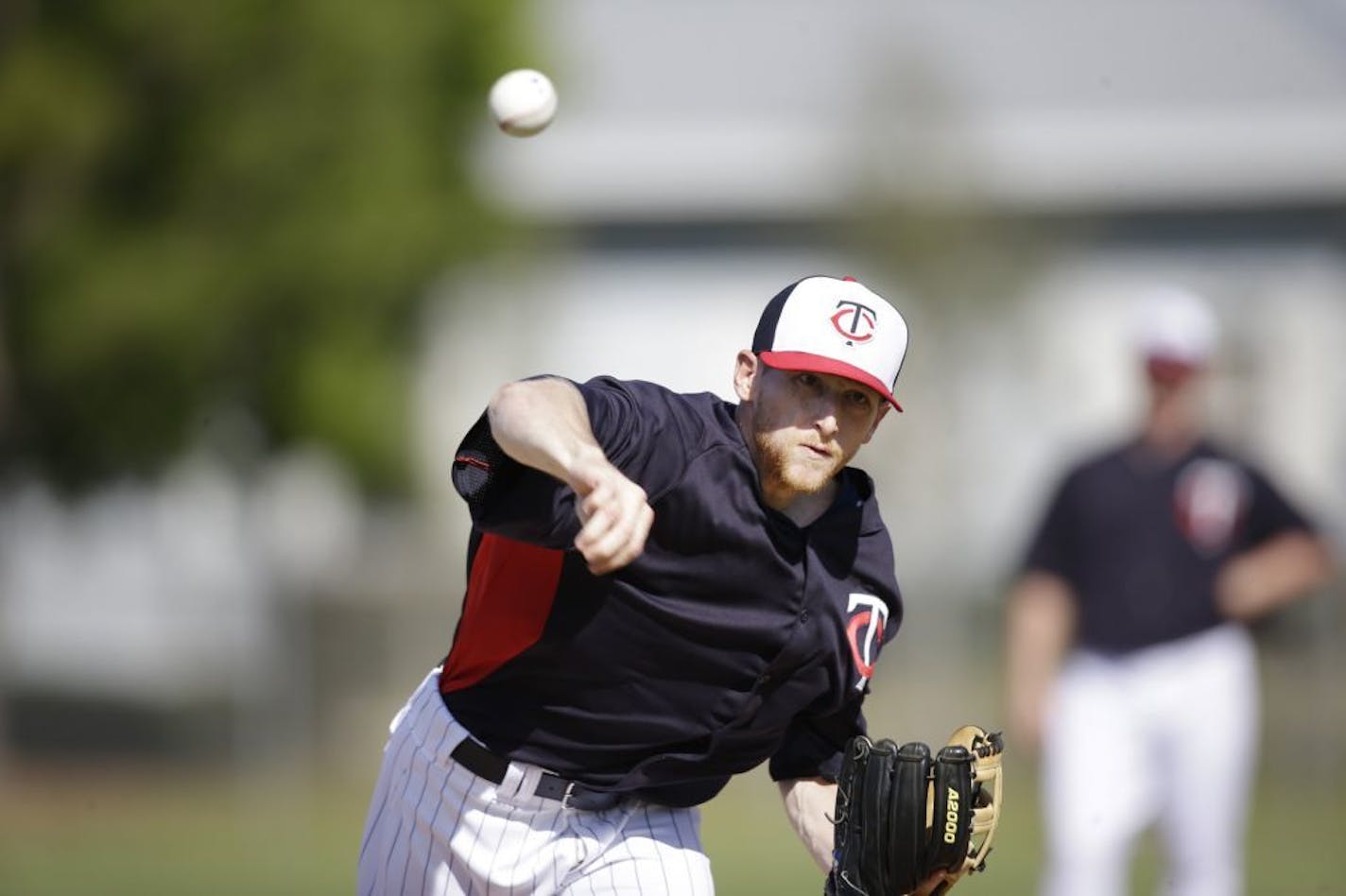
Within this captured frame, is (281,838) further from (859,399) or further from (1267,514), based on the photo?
(859,399)

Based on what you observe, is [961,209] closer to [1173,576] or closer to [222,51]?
[222,51]

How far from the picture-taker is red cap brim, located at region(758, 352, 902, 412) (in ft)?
12.8

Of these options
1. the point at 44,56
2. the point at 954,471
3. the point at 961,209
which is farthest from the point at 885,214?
the point at 44,56

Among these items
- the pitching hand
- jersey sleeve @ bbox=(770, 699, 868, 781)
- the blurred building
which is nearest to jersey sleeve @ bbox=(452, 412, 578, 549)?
the pitching hand

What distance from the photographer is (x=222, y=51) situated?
14.0 m

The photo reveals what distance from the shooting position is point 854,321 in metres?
3.96

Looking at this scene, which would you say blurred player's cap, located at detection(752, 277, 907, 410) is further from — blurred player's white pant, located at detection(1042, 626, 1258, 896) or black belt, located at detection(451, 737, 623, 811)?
blurred player's white pant, located at detection(1042, 626, 1258, 896)

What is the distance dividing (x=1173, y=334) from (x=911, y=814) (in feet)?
12.6

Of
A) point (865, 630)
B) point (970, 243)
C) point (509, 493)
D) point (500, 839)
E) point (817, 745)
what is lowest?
point (500, 839)

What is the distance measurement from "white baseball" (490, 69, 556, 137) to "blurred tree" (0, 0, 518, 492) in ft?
29.1

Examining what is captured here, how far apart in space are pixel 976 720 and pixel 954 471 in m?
5.46

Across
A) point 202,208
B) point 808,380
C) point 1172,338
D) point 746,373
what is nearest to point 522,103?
point 746,373

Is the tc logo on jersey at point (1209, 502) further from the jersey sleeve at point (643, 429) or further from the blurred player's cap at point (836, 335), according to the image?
the jersey sleeve at point (643, 429)

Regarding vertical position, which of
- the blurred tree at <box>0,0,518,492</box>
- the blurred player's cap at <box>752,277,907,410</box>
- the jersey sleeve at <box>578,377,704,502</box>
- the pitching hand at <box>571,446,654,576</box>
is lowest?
the pitching hand at <box>571,446,654,576</box>
